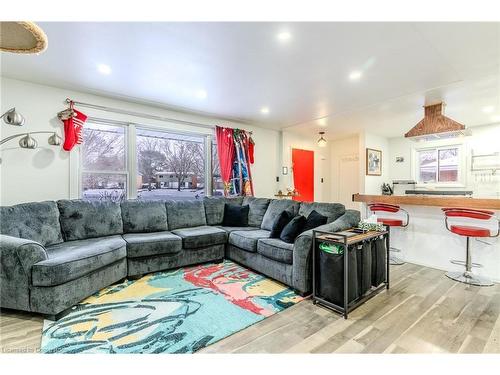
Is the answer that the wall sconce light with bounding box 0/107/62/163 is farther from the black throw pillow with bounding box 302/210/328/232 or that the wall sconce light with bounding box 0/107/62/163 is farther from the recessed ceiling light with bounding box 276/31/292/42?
the black throw pillow with bounding box 302/210/328/232

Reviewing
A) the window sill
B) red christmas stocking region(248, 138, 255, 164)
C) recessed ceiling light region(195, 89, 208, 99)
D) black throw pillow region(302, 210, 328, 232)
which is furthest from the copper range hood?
recessed ceiling light region(195, 89, 208, 99)

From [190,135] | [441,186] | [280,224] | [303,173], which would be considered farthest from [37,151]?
[441,186]

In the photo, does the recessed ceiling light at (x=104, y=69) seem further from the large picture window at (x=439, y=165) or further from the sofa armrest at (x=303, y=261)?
the large picture window at (x=439, y=165)

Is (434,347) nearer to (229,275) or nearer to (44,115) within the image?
(229,275)

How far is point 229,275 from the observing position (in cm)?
309

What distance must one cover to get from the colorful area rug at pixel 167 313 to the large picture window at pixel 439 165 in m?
5.37

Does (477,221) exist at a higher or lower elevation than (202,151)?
lower

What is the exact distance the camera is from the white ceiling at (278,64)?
2047 mm

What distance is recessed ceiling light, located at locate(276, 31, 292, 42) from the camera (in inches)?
81.4

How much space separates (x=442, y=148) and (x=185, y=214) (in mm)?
6169

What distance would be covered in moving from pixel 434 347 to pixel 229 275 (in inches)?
83.1

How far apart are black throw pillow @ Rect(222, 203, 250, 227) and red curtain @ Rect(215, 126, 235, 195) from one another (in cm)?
71

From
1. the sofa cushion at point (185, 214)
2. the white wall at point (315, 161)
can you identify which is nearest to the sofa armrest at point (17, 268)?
the sofa cushion at point (185, 214)

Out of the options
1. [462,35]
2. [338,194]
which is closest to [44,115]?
[462,35]
